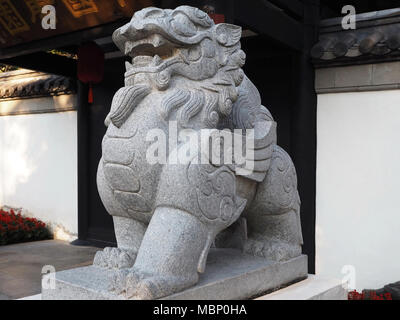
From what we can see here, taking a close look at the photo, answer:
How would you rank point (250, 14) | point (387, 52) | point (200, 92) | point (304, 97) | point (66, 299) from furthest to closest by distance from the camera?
point (304, 97) < point (387, 52) < point (250, 14) < point (200, 92) < point (66, 299)

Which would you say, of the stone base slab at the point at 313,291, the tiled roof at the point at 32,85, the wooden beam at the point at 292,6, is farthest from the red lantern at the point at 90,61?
the stone base slab at the point at 313,291

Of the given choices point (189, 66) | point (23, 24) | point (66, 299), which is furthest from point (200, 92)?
point (23, 24)

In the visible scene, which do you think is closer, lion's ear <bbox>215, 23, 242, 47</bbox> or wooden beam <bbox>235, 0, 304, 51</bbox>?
lion's ear <bbox>215, 23, 242, 47</bbox>

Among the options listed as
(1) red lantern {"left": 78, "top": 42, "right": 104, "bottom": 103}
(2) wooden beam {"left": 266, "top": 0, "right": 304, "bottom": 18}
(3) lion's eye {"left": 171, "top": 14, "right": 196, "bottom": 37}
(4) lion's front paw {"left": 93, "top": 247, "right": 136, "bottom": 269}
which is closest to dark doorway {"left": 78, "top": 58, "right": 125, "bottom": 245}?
(1) red lantern {"left": 78, "top": 42, "right": 104, "bottom": 103}

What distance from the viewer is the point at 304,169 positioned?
14.2 ft

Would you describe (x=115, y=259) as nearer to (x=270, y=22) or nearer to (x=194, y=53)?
(x=194, y=53)

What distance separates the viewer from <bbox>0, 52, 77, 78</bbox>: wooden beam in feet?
18.2

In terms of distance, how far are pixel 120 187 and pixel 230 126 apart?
657mm

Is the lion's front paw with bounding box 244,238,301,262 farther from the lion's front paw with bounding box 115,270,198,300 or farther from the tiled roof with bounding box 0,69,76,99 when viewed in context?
the tiled roof with bounding box 0,69,76,99

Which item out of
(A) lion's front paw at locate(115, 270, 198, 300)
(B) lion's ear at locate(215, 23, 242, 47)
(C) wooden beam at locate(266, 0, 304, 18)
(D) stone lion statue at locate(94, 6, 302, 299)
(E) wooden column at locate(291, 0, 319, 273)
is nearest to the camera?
(A) lion's front paw at locate(115, 270, 198, 300)

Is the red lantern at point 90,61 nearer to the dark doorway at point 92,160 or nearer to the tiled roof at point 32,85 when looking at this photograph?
the dark doorway at point 92,160

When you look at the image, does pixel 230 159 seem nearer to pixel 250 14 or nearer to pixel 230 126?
pixel 230 126

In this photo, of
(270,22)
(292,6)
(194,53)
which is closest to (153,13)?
(194,53)

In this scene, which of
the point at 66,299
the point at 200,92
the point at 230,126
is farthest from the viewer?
the point at 230,126
